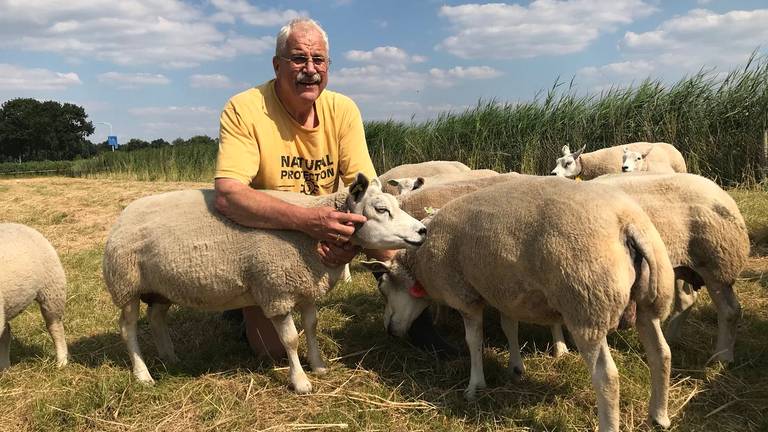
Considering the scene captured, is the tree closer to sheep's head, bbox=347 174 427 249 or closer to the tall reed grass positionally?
the tall reed grass

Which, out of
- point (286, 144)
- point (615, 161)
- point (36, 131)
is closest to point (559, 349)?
point (286, 144)

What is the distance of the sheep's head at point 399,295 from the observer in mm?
3795

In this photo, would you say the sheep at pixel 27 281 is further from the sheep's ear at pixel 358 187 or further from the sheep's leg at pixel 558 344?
the sheep's leg at pixel 558 344

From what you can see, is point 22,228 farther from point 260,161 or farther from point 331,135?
point 331,135

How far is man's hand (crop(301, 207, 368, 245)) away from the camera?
10.1ft

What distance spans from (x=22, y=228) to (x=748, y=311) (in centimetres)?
562

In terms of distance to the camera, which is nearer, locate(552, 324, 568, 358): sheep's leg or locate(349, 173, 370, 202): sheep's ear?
locate(349, 173, 370, 202): sheep's ear

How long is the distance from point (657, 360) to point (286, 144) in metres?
2.61

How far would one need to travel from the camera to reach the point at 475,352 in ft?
10.8

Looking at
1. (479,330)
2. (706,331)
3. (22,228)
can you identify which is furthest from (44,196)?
(706,331)

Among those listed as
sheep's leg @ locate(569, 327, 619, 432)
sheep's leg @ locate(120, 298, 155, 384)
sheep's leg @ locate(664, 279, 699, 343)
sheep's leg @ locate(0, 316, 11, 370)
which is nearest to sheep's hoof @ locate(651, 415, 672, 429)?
sheep's leg @ locate(569, 327, 619, 432)

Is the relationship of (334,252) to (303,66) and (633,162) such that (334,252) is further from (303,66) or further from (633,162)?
(633,162)

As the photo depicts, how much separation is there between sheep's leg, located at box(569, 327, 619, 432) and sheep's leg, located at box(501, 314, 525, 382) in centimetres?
89

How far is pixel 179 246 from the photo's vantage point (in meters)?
3.27
